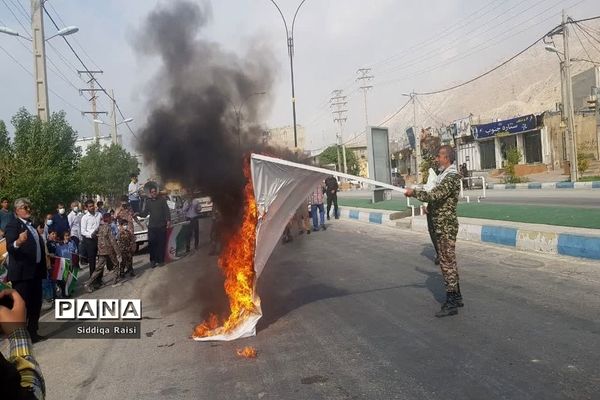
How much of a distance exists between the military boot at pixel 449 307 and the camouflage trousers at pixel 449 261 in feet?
0.21

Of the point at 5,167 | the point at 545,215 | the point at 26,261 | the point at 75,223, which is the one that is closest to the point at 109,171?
the point at 5,167

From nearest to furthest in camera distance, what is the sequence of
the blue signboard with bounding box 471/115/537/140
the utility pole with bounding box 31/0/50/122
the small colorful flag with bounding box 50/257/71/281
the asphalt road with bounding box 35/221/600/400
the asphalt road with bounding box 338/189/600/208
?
1. the asphalt road with bounding box 35/221/600/400
2. the small colorful flag with bounding box 50/257/71/281
3. the utility pole with bounding box 31/0/50/122
4. the asphalt road with bounding box 338/189/600/208
5. the blue signboard with bounding box 471/115/537/140

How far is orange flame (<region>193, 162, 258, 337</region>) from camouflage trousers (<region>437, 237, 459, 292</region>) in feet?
6.82

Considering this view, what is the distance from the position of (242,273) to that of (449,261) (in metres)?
2.27

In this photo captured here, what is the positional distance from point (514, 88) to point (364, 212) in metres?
137

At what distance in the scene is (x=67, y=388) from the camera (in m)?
4.58

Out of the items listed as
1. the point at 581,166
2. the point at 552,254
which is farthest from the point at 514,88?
the point at 552,254

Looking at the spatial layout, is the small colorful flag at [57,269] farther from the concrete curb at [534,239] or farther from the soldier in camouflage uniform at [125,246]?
the concrete curb at [534,239]

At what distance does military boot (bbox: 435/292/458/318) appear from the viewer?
5535mm

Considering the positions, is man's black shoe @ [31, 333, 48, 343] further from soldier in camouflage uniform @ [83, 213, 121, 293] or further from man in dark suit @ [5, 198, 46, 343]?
soldier in camouflage uniform @ [83, 213, 121, 293]

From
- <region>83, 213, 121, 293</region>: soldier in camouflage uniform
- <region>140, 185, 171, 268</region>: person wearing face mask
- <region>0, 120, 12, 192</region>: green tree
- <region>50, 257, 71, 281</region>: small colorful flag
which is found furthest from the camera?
<region>0, 120, 12, 192</region>: green tree

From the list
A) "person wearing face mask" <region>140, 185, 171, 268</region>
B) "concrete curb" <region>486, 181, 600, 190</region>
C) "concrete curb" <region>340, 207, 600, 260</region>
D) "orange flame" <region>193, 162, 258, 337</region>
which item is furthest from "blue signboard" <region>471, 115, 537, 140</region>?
"orange flame" <region>193, 162, 258, 337</region>

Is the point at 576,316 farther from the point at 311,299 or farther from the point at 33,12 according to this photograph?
the point at 33,12

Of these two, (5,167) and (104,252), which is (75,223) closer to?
(5,167)
